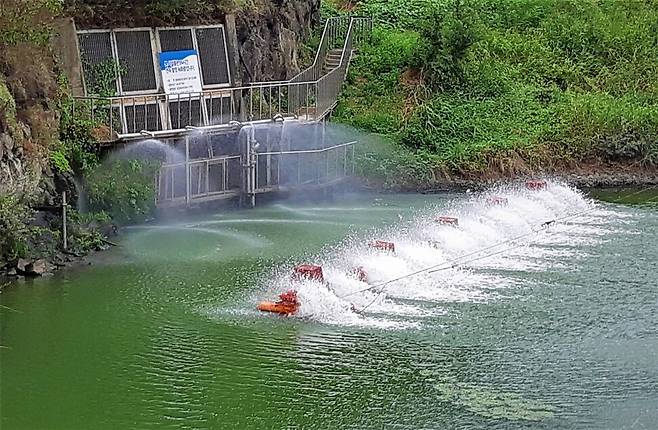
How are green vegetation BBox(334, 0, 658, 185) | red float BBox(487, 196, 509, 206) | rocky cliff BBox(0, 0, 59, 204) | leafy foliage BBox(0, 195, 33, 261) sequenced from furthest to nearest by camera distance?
green vegetation BBox(334, 0, 658, 185)
red float BBox(487, 196, 509, 206)
rocky cliff BBox(0, 0, 59, 204)
leafy foliage BBox(0, 195, 33, 261)

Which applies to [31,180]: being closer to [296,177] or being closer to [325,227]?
[325,227]

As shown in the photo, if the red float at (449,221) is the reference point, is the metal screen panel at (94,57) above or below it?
above

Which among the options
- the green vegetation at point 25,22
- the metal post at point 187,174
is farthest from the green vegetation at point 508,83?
the green vegetation at point 25,22

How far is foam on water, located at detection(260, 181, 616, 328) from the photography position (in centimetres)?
2024

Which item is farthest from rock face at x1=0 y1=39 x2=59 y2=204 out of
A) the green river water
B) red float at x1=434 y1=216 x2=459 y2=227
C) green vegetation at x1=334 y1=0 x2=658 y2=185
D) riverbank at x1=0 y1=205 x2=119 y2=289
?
green vegetation at x1=334 y1=0 x2=658 y2=185

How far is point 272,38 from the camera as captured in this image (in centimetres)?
3638

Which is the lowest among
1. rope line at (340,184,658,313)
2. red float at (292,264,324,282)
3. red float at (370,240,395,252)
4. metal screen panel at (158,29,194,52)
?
rope line at (340,184,658,313)

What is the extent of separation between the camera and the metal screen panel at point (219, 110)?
31952 mm

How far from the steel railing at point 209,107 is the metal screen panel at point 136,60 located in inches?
15.5

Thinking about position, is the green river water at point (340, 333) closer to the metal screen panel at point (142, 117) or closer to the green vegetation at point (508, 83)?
the metal screen panel at point (142, 117)

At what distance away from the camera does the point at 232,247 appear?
25328 millimetres

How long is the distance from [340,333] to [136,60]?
14295 mm

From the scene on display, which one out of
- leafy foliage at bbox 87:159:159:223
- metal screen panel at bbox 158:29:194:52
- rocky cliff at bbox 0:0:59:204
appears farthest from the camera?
metal screen panel at bbox 158:29:194:52

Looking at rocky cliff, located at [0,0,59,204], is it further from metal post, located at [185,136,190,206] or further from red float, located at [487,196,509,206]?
red float, located at [487,196,509,206]
